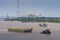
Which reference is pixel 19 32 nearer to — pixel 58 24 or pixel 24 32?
pixel 24 32

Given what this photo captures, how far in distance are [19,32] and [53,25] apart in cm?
611

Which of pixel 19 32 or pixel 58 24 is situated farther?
pixel 58 24

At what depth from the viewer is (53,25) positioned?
46.6 ft

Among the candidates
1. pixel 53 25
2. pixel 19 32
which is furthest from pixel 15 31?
pixel 53 25

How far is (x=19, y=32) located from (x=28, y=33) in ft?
1.39

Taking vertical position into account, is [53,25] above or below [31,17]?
below

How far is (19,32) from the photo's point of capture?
851cm

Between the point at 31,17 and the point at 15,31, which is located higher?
the point at 31,17

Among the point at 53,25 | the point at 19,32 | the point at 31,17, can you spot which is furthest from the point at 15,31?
the point at 53,25

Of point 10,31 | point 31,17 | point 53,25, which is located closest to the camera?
point 31,17

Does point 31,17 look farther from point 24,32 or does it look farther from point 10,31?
point 10,31

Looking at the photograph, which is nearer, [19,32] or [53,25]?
[19,32]

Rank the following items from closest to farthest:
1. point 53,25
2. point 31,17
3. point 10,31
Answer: point 31,17 < point 10,31 < point 53,25

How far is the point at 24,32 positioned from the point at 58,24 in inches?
255
